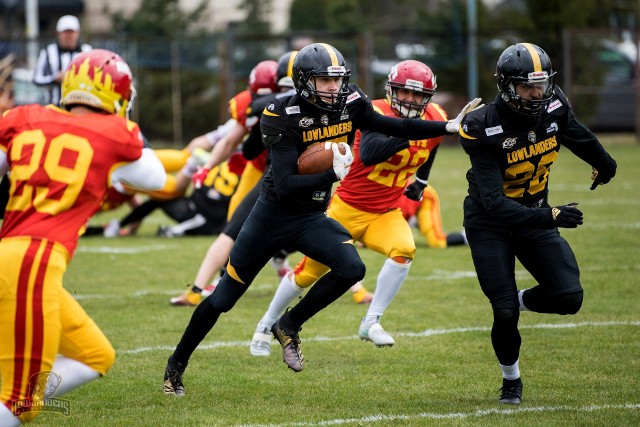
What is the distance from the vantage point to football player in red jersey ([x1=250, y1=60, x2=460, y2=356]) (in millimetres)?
6129

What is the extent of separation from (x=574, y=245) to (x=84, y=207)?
6.87 metres

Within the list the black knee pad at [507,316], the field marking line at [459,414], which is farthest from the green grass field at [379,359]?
the black knee pad at [507,316]

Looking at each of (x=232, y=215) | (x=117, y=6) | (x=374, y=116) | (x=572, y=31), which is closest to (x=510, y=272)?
(x=374, y=116)

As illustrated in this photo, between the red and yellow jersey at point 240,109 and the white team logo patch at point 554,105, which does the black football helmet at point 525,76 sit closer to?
the white team logo patch at point 554,105

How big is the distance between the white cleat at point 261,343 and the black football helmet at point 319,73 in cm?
141

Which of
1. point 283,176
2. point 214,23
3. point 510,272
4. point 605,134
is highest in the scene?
point 283,176

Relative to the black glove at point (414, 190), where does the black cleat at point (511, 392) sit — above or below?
below

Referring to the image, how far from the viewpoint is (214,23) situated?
85.3 feet

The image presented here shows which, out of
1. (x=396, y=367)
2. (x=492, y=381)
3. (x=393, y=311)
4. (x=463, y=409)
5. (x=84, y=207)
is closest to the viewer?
(x=84, y=207)

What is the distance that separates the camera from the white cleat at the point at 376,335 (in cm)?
583

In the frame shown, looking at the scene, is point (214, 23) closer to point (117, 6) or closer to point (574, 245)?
point (117, 6)

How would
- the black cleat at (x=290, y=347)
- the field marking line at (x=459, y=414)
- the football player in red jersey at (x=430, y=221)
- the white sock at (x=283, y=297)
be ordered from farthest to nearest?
the football player in red jersey at (x=430, y=221)
the white sock at (x=283, y=297)
the black cleat at (x=290, y=347)
the field marking line at (x=459, y=414)

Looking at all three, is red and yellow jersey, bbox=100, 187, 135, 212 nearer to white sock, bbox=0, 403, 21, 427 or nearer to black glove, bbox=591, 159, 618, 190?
black glove, bbox=591, 159, 618, 190

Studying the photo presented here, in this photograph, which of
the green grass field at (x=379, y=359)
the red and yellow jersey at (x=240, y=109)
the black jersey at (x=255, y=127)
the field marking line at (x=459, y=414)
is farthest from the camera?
the red and yellow jersey at (x=240, y=109)
